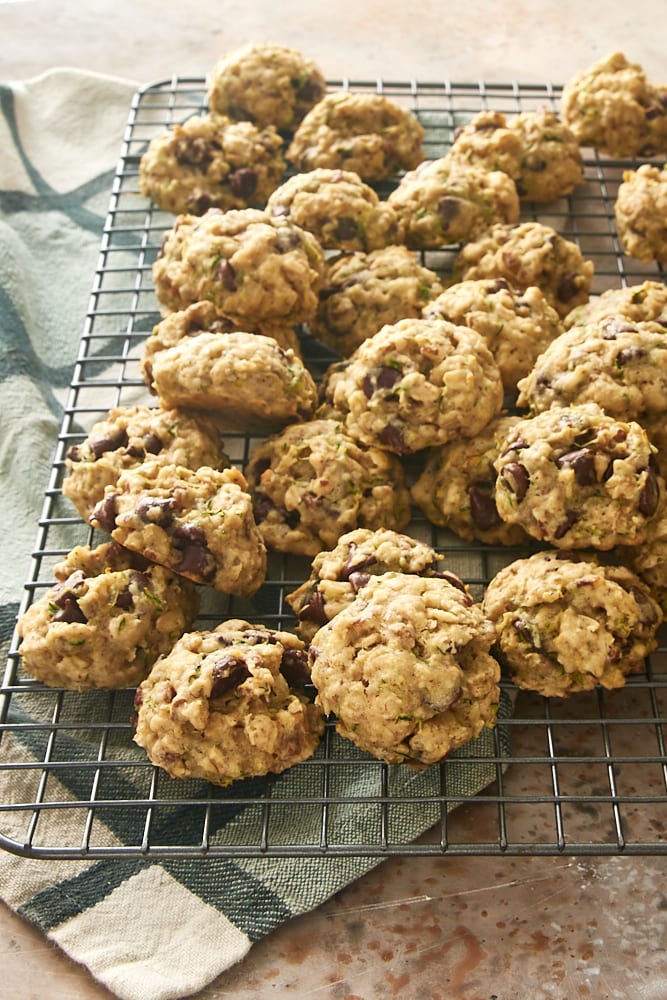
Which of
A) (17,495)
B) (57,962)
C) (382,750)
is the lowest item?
(57,962)

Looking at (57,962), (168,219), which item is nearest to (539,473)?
(57,962)

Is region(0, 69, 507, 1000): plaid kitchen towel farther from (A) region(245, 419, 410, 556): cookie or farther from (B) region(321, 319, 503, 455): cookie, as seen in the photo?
(B) region(321, 319, 503, 455): cookie

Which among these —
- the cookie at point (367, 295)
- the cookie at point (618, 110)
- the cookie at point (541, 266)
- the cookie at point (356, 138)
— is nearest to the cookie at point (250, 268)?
the cookie at point (367, 295)

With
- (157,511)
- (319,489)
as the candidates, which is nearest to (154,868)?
(157,511)

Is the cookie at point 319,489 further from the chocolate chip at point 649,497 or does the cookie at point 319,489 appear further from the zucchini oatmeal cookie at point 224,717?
the chocolate chip at point 649,497

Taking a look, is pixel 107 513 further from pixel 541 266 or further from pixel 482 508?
pixel 541 266

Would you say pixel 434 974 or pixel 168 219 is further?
pixel 168 219

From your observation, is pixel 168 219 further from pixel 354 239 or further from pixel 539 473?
pixel 539 473

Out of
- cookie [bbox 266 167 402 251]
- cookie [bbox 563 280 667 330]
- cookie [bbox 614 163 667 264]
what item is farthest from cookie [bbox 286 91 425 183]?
cookie [bbox 563 280 667 330]

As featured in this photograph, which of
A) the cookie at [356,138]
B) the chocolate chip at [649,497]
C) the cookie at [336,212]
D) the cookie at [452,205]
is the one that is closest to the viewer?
the chocolate chip at [649,497]
